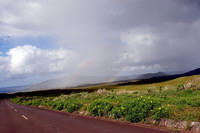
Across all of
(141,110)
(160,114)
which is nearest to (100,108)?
(141,110)

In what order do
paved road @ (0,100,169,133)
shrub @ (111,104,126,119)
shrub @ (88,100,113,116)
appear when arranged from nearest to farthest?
1. paved road @ (0,100,169,133)
2. shrub @ (111,104,126,119)
3. shrub @ (88,100,113,116)

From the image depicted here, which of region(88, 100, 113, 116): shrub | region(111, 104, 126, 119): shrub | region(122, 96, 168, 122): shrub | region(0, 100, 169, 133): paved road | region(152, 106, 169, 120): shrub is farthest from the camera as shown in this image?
region(88, 100, 113, 116): shrub

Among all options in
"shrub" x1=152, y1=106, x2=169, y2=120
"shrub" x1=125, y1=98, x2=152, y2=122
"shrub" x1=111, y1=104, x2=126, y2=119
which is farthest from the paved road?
"shrub" x1=152, y1=106, x2=169, y2=120

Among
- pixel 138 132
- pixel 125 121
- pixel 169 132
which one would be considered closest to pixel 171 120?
pixel 169 132

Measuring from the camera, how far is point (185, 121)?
7.17 metres

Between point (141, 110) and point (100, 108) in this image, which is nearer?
point (141, 110)

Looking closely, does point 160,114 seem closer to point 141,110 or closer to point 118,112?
point 141,110

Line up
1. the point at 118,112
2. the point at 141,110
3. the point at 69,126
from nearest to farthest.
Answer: the point at 141,110 → the point at 69,126 → the point at 118,112

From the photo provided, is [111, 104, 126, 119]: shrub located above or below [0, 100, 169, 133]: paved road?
above

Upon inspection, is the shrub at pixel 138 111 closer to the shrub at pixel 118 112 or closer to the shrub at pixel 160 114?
the shrub at pixel 118 112

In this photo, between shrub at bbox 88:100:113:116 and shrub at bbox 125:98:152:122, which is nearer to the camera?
shrub at bbox 125:98:152:122

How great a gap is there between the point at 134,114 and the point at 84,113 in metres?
5.52

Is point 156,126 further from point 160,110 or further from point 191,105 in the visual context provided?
point 191,105

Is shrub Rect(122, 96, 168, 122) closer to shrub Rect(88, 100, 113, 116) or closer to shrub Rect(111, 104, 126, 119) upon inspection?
shrub Rect(111, 104, 126, 119)
